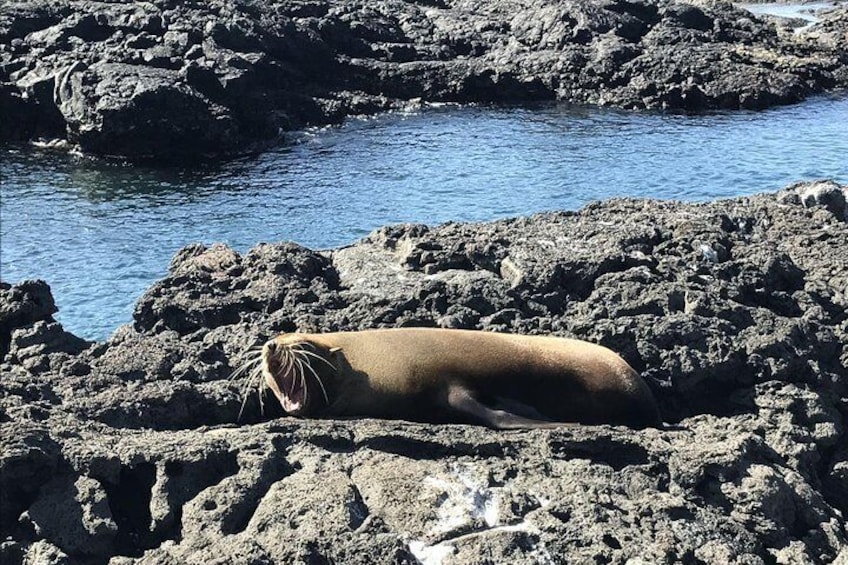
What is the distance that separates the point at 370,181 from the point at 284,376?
1820cm

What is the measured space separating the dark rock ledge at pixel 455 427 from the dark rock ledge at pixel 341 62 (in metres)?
18.6

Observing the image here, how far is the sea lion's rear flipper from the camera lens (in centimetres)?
698

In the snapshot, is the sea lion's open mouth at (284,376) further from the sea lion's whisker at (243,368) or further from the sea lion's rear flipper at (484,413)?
the sea lion's rear flipper at (484,413)

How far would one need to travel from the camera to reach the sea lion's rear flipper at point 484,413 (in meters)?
6.98

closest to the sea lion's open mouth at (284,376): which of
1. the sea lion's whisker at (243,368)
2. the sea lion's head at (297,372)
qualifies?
the sea lion's head at (297,372)

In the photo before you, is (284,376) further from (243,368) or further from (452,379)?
(452,379)

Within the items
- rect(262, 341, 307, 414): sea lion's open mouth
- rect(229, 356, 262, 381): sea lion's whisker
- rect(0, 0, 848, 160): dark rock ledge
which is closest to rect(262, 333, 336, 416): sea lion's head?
rect(262, 341, 307, 414): sea lion's open mouth

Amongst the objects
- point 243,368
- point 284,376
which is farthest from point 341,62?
point 284,376

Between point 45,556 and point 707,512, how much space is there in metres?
3.90

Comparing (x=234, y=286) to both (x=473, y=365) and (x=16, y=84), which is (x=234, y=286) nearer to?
(x=473, y=365)

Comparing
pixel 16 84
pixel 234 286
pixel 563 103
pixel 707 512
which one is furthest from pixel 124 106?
pixel 707 512

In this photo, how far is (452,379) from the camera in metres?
7.38

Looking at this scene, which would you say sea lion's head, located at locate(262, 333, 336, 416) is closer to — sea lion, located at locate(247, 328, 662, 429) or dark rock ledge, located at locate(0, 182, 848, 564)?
sea lion, located at locate(247, 328, 662, 429)

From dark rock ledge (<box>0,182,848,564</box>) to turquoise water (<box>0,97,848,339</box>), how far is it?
24.6ft
